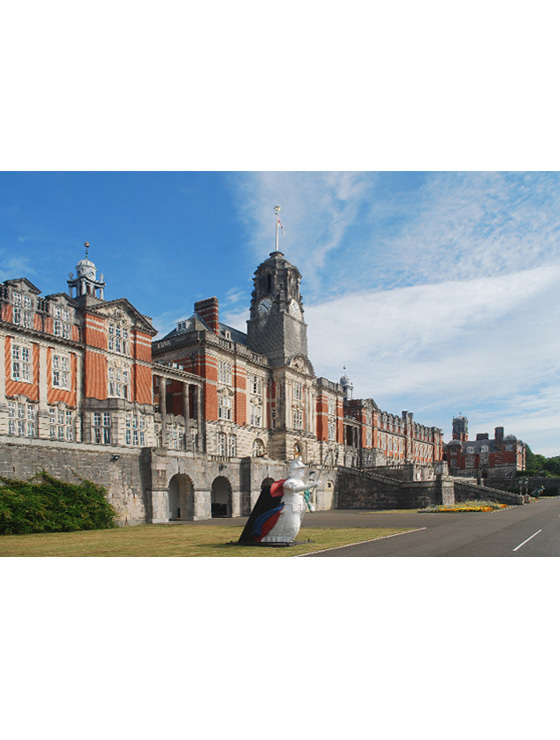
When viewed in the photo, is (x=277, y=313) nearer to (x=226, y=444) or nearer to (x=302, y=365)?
(x=302, y=365)

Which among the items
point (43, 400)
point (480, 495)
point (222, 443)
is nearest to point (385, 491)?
point (480, 495)

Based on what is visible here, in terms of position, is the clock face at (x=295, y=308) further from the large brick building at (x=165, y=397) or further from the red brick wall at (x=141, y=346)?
the red brick wall at (x=141, y=346)

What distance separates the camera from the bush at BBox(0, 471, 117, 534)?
27156 millimetres

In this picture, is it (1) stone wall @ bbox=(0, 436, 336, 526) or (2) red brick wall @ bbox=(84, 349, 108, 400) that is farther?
(2) red brick wall @ bbox=(84, 349, 108, 400)

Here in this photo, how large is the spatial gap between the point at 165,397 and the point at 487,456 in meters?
99.2

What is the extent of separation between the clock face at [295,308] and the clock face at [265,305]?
2.51m

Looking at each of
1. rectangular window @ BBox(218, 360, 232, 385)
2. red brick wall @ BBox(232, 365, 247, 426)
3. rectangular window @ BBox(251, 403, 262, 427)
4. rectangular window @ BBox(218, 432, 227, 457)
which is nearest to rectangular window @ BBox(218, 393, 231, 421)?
red brick wall @ BBox(232, 365, 247, 426)

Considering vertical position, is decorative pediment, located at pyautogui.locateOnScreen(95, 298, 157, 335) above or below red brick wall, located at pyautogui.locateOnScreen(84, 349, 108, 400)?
above

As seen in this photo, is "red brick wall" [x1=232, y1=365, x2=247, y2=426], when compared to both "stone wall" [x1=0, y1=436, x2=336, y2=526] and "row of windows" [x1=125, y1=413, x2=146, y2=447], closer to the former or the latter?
"stone wall" [x1=0, y1=436, x2=336, y2=526]

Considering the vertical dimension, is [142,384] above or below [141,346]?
below

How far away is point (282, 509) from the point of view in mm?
18844

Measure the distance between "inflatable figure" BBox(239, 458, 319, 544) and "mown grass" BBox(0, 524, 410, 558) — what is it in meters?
0.56

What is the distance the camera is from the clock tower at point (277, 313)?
2586 inches

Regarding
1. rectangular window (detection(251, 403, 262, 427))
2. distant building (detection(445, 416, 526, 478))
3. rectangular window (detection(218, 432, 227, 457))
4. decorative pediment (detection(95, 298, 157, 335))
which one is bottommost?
distant building (detection(445, 416, 526, 478))
